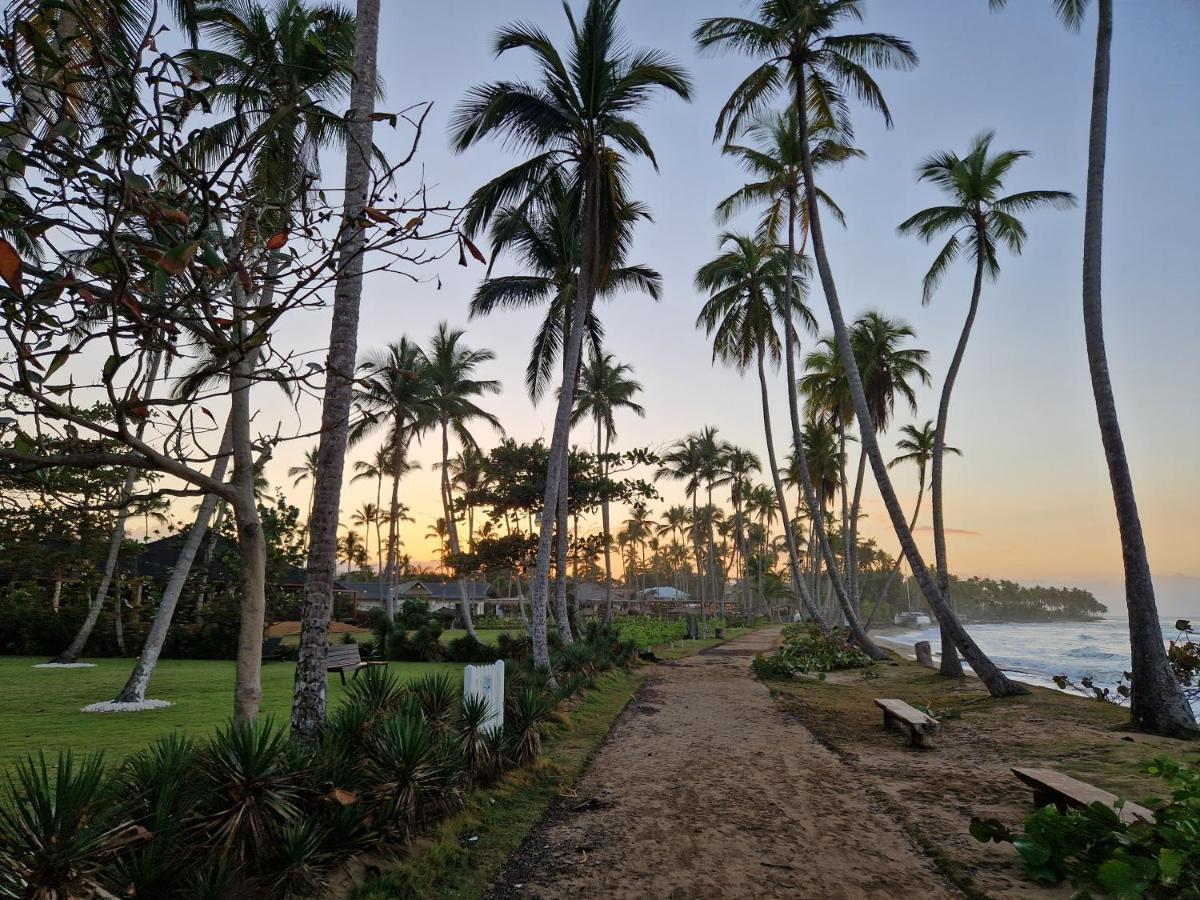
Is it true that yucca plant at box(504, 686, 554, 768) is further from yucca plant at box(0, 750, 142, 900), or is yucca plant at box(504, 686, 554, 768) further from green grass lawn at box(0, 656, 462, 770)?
yucca plant at box(0, 750, 142, 900)

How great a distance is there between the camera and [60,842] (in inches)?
108

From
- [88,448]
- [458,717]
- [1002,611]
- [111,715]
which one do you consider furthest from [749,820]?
[1002,611]

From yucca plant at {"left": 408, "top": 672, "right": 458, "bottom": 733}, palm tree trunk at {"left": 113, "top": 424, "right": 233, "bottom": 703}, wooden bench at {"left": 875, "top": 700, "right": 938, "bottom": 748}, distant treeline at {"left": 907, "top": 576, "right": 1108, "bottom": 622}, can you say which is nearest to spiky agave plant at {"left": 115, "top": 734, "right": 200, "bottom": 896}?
yucca plant at {"left": 408, "top": 672, "right": 458, "bottom": 733}

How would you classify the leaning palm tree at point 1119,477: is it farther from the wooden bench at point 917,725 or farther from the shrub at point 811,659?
the shrub at point 811,659

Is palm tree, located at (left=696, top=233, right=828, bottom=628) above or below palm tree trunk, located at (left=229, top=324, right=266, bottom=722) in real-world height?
above

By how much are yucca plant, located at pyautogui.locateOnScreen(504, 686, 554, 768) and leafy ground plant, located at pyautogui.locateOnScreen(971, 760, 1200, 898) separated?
13.4 feet

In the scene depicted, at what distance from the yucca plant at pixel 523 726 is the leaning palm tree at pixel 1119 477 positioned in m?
7.70

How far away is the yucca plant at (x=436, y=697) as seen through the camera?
602 cm

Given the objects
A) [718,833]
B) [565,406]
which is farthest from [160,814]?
[565,406]

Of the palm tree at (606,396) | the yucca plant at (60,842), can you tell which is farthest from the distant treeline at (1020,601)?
the yucca plant at (60,842)

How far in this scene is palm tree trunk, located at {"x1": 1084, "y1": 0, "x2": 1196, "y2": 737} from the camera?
8.27 metres

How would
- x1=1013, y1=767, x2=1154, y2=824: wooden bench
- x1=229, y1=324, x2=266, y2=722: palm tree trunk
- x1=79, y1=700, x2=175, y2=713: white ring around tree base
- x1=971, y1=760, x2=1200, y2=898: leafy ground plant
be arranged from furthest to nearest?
x1=79, y1=700, x2=175, y2=713: white ring around tree base, x1=229, y1=324, x2=266, y2=722: palm tree trunk, x1=1013, y1=767, x2=1154, y2=824: wooden bench, x1=971, y1=760, x2=1200, y2=898: leafy ground plant

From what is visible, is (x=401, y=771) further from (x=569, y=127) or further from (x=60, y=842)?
(x=569, y=127)

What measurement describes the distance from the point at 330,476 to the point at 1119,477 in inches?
407
